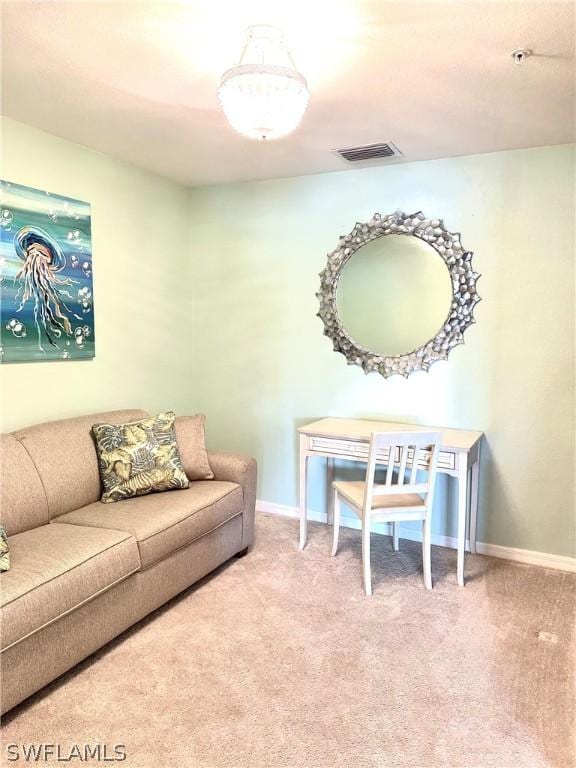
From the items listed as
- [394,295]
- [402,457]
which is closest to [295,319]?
[394,295]

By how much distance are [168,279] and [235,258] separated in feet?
1.61

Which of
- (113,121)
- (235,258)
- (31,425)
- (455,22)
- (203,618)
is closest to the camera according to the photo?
(455,22)

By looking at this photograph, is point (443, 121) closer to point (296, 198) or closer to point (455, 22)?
point (455, 22)

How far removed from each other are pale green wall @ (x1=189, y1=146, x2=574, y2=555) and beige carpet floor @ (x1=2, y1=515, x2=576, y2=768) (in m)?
0.65

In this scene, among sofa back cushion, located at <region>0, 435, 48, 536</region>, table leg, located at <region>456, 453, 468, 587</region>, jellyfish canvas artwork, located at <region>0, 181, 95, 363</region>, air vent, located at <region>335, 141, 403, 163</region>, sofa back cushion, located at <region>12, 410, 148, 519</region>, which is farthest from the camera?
air vent, located at <region>335, 141, 403, 163</region>

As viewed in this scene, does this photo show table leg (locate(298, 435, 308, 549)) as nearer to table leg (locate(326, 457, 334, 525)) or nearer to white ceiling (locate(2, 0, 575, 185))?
table leg (locate(326, 457, 334, 525))

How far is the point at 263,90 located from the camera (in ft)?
5.95

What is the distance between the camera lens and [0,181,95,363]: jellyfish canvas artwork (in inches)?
108

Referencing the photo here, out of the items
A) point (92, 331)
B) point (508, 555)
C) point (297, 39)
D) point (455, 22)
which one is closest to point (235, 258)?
point (92, 331)

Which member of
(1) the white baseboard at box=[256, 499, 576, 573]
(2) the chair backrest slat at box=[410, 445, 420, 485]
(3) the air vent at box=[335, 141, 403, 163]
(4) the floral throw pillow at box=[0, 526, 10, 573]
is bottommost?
(1) the white baseboard at box=[256, 499, 576, 573]

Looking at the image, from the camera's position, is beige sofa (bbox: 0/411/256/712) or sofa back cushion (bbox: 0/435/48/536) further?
sofa back cushion (bbox: 0/435/48/536)

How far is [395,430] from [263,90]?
1.90 m

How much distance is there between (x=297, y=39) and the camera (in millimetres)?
1936

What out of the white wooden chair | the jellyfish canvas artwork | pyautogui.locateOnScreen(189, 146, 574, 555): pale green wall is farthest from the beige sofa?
pyautogui.locateOnScreen(189, 146, 574, 555): pale green wall
